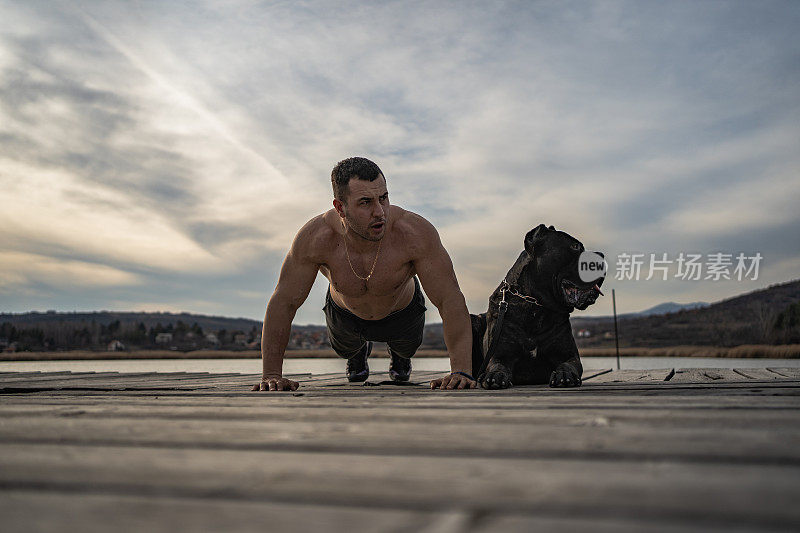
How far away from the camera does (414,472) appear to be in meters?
1.12

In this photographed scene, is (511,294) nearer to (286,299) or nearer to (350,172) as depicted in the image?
(350,172)

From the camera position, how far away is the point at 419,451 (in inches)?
52.1

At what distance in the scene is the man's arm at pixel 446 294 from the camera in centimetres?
418

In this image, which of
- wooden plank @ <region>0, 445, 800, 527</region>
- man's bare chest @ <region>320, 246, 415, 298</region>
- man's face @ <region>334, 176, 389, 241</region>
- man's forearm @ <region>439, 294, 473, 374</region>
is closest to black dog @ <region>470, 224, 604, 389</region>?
man's forearm @ <region>439, 294, 473, 374</region>

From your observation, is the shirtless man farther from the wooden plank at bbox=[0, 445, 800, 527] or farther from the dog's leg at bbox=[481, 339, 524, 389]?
the wooden plank at bbox=[0, 445, 800, 527]

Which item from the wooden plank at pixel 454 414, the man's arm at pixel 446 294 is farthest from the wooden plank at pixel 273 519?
the man's arm at pixel 446 294

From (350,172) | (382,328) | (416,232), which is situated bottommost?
(382,328)

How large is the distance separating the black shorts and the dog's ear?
70.3 inches

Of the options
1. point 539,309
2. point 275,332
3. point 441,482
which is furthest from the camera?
point 275,332

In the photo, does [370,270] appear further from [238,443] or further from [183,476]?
[183,476]

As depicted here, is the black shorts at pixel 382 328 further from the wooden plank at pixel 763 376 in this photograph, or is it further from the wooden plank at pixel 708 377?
the wooden plank at pixel 763 376

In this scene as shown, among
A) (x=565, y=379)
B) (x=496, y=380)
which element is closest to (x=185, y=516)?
(x=496, y=380)

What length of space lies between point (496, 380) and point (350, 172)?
1.81 meters

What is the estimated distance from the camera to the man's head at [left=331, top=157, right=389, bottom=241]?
4.38 meters
